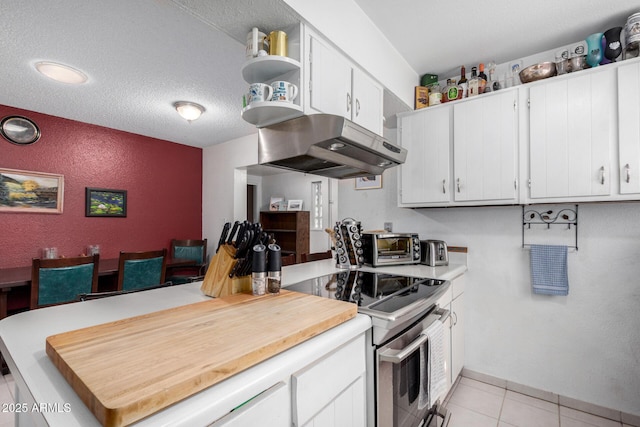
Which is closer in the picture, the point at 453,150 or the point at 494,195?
the point at 494,195

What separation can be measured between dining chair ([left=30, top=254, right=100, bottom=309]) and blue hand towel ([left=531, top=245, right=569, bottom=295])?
3.42m

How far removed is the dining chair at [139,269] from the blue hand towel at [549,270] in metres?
3.06

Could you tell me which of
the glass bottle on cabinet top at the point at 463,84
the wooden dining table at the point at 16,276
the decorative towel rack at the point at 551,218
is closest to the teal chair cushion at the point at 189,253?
the wooden dining table at the point at 16,276

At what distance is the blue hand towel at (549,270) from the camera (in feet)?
6.34

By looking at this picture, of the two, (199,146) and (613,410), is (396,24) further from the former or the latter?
(199,146)

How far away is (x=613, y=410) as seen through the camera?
1.82 m

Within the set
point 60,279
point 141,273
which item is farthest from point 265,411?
point 141,273

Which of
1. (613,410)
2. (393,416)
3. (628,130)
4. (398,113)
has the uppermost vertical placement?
(398,113)

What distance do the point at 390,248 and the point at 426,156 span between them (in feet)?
2.57

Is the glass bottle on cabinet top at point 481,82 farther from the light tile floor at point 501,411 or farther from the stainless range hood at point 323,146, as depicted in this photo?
the light tile floor at point 501,411

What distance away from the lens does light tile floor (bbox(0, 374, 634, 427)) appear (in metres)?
1.78

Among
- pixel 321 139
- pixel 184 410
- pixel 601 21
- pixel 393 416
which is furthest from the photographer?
pixel 601 21

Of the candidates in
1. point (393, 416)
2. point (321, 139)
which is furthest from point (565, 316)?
point (321, 139)

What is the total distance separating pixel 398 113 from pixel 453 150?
0.56 meters
